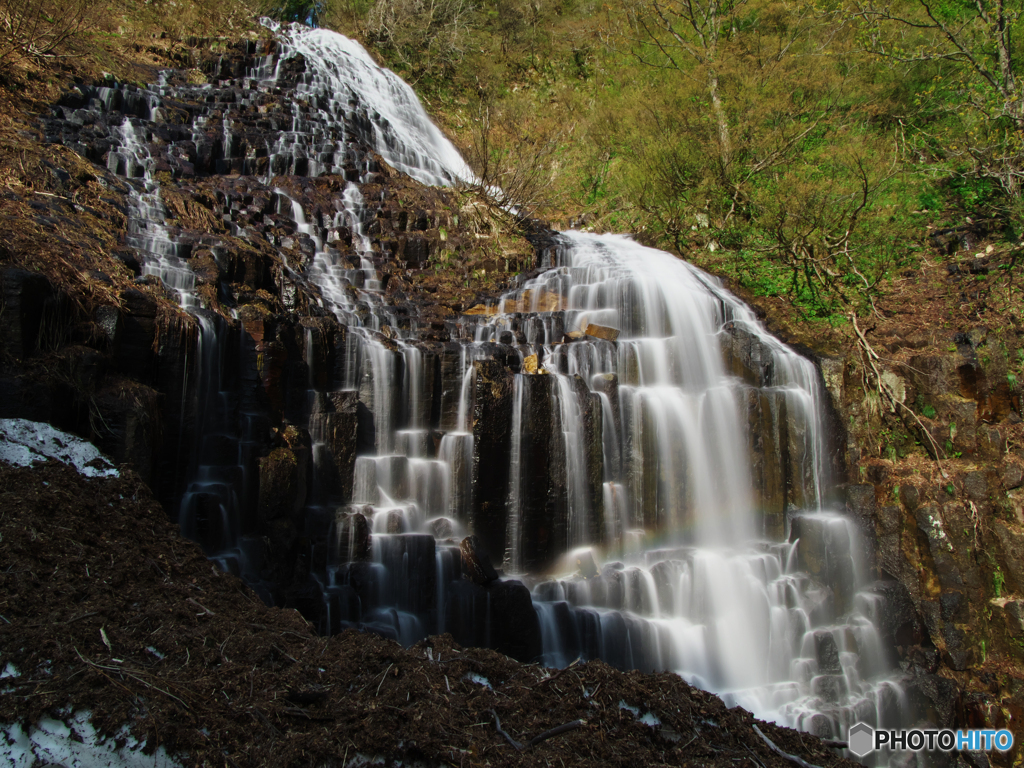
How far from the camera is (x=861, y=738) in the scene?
6973 mm

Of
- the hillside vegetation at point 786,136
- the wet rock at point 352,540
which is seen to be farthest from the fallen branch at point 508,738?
the hillside vegetation at point 786,136

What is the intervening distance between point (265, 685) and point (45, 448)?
2.80 meters

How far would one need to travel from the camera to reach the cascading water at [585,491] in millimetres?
6875

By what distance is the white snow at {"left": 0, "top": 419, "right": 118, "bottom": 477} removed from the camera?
3.95 m

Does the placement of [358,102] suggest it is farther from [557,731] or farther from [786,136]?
[557,731]

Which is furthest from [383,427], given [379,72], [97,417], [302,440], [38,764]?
[379,72]

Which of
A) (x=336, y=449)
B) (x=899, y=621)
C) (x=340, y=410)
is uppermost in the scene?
(x=340, y=410)

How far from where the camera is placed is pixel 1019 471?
26.8 ft

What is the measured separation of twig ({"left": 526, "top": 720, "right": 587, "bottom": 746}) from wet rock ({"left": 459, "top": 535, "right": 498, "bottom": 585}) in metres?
4.28

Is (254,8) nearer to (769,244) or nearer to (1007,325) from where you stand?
(769,244)

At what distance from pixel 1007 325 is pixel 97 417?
40.1 feet

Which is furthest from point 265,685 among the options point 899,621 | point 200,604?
point 899,621

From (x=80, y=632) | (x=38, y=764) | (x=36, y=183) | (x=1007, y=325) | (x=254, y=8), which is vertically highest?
(x=254, y=8)

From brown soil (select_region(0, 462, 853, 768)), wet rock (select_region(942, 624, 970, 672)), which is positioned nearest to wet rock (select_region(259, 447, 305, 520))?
brown soil (select_region(0, 462, 853, 768))
